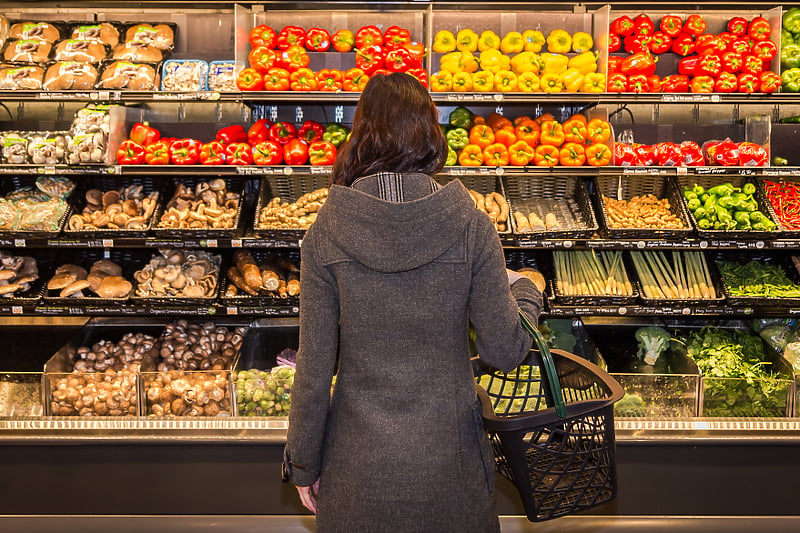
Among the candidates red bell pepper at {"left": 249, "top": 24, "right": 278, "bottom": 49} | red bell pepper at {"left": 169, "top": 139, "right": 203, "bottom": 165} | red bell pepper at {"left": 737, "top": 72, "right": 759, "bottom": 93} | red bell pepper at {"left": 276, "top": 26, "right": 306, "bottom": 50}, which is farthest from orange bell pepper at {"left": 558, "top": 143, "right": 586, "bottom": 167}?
red bell pepper at {"left": 169, "top": 139, "right": 203, "bottom": 165}

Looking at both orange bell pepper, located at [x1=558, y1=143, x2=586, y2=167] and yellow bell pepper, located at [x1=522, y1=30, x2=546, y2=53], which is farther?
yellow bell pepper, located at [x1=522, y1=30, x2=546, y2=53]

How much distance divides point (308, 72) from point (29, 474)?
2418mm

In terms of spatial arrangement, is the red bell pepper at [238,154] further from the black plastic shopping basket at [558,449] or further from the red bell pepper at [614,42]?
the black plastic shopping basket at [558,449]

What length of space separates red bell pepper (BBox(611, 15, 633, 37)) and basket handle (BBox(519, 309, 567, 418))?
9.36 feet

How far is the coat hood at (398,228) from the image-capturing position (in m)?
1.58

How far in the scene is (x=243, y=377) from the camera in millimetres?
3439

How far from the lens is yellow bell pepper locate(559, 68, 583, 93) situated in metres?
3.67

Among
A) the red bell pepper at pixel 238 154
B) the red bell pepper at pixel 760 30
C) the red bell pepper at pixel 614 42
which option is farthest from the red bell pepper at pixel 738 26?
the red bell pepper at pixel 238 154

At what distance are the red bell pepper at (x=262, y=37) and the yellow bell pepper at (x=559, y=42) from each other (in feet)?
5.14

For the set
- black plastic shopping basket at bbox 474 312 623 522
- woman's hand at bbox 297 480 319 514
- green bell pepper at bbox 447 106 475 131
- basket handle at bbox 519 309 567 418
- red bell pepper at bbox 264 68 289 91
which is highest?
red bell pepper at bbox 264 68 289 91

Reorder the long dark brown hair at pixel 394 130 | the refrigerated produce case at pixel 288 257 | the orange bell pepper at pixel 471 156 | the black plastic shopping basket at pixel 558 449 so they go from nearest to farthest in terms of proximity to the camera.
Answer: the long dark brown hair at pixel 394 130, the black plastic shopping basket at pixel 558 449, the refrigerated produce case at pixel 288 257, the orange bell pepper at pixel 471 156

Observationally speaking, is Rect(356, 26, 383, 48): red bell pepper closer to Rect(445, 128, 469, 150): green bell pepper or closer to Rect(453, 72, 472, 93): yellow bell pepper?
Rect(453, 72, 472, 93): yellow bell pepper

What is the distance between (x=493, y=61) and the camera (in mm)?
3842

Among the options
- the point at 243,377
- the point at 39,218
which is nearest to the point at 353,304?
the point at 243,377
